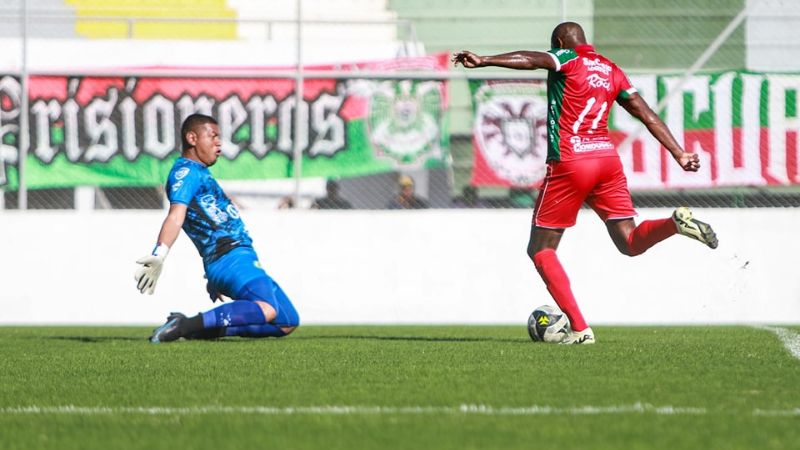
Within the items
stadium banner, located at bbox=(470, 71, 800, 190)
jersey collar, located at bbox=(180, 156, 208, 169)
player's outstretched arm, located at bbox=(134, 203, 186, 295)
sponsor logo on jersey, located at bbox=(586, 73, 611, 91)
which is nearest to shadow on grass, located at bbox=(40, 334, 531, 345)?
player's outstretched arm, located at bbox=(134, 203, 186, 295)

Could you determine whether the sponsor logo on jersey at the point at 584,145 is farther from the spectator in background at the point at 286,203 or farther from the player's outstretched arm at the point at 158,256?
the spectator in background at the point at 286,203

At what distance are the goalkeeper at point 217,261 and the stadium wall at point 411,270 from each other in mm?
4020

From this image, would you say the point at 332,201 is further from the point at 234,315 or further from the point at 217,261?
the point at 234,315

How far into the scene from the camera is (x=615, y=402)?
499 centimetres

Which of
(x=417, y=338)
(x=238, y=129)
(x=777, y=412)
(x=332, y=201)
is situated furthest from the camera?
(x=238, y=129)

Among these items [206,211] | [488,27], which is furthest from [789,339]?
[488,27]

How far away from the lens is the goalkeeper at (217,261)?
852 cm

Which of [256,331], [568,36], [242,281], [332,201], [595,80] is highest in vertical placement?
[568,36]

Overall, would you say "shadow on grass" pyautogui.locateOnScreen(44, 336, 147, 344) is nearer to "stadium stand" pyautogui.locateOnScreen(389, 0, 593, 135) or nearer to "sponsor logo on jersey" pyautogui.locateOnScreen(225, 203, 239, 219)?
"sponsor logo on jersey" pyautogui.locateOnScreen(225, 203, 239, 219)

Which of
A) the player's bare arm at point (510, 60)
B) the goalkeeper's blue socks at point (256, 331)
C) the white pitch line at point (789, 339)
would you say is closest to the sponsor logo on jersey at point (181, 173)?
the goalkeeper's blue socks at point (256, 331)

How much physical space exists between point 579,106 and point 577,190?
1.66 feet

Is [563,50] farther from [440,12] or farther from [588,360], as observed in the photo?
[440,12]

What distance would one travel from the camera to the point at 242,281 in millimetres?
8680

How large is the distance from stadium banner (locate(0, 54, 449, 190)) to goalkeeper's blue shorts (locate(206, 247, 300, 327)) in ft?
16.0
